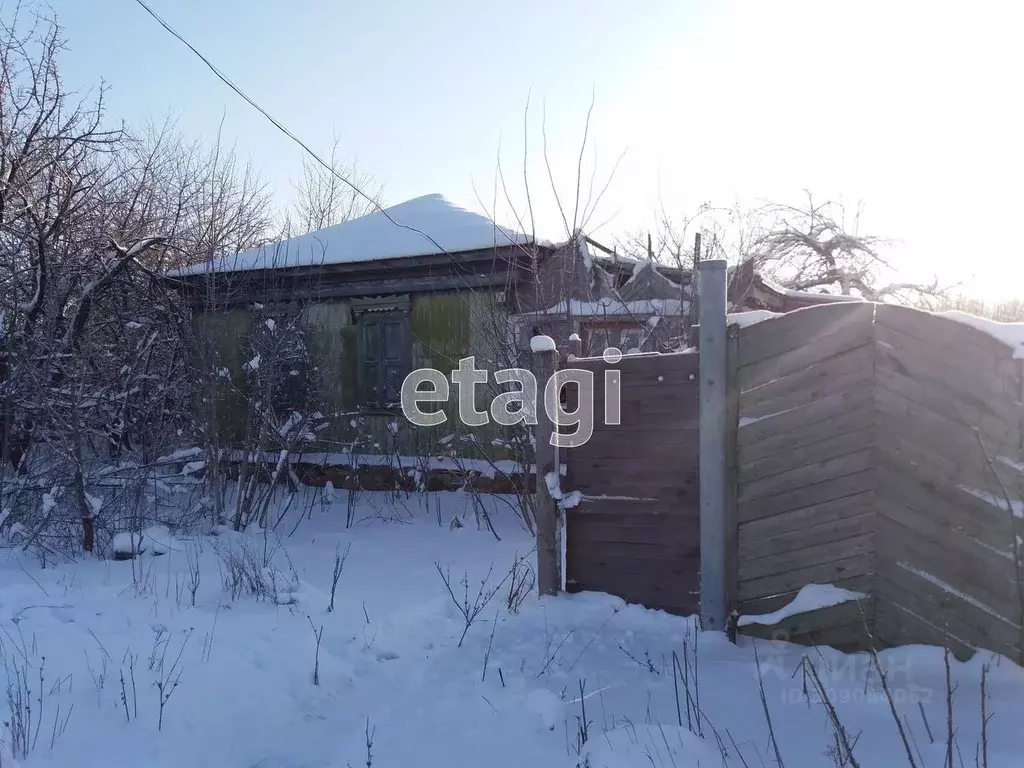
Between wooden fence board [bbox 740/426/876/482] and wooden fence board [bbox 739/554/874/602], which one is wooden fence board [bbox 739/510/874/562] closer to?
wooden fence board [bbox 739/554/874/602]

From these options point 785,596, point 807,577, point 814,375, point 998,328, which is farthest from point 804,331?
point 785,596

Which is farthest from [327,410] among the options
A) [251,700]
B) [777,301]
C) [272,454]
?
[251,700]

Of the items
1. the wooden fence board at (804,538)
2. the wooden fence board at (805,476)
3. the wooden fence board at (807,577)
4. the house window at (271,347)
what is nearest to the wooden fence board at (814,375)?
the wooden fence board at (805,476)

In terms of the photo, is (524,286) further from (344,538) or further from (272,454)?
(272,454)

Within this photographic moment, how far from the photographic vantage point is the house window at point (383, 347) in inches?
392

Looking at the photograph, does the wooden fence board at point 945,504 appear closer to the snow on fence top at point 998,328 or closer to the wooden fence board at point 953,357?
the wooden fence board at point 953,357

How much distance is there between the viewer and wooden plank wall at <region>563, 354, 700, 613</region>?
14.6 feet

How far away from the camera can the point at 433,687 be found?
3.90 meters

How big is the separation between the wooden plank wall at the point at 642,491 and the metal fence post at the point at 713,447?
114mm

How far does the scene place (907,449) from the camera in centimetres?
377

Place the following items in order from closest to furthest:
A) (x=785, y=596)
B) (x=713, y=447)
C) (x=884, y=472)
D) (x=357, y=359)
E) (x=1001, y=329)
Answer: (x=1001, y=329), (x=884, y=472), (x=785, y=596), (x=713, y=447), (x=357, y=359)

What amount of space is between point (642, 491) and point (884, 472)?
4.55 ft

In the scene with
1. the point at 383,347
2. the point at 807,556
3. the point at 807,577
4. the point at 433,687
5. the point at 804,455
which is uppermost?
the point at 383,347

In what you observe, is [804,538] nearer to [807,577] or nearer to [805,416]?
[807,577]
